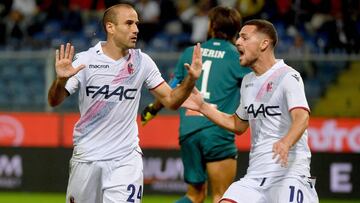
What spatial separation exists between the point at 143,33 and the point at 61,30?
168 centimetres

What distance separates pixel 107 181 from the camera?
8117 mm

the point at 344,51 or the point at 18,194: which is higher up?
the point at 344,51

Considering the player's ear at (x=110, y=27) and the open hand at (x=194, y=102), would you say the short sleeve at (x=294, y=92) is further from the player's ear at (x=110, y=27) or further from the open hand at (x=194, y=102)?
the player's ear at (x=110, y=27)

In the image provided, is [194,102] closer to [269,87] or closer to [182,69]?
[269,87]

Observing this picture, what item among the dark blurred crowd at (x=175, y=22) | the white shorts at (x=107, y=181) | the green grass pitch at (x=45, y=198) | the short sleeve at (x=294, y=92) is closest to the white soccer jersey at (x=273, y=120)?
the short sleeve at (x=294, y=92)

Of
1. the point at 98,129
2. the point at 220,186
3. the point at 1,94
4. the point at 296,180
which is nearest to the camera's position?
the point at 296,180

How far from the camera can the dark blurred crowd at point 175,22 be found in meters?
17.5

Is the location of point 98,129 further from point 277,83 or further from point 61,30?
point 61,30

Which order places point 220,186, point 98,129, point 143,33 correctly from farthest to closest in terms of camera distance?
point 143,33 → point 220,186 → point 98,129

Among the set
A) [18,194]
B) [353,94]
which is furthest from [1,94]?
[353,94]

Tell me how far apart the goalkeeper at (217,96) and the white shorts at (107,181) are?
203 centimetres

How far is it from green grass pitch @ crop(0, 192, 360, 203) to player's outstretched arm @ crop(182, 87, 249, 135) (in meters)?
5.77

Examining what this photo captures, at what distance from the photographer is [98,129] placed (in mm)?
8289

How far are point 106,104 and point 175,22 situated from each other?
10.9 metres
